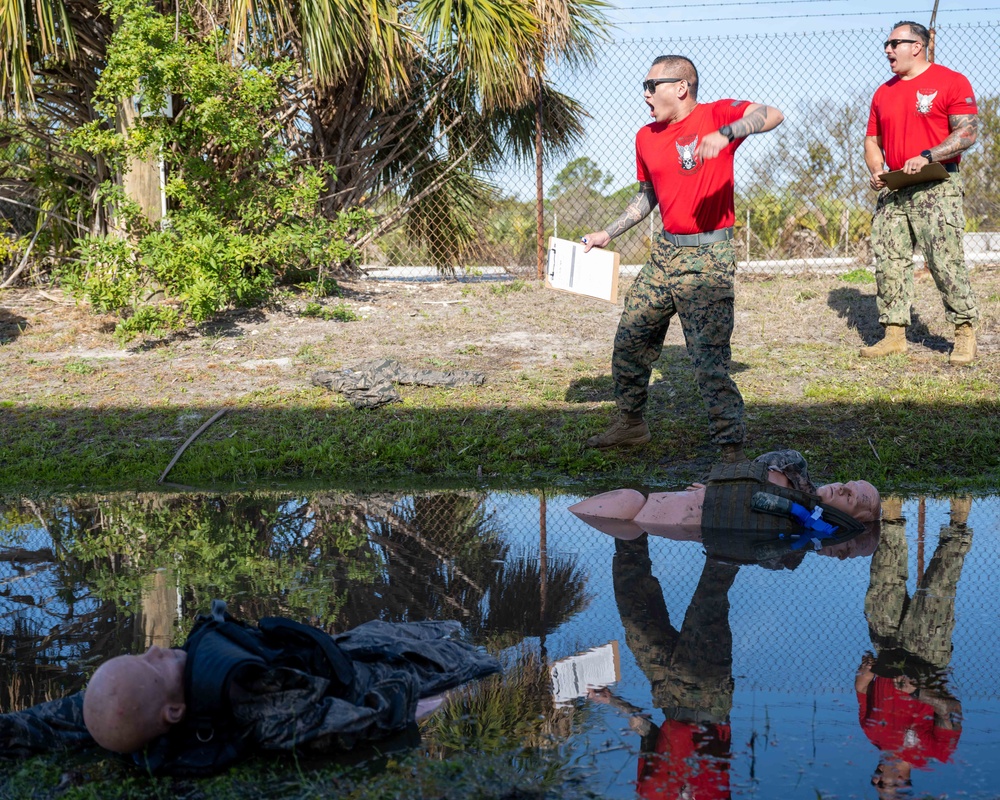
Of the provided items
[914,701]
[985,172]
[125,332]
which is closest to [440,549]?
[914,701]

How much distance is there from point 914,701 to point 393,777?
1.30m

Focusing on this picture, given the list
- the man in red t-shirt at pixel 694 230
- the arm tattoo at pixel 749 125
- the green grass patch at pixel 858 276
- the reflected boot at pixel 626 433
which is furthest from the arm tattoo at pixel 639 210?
the green grass patch at pixel 858 276

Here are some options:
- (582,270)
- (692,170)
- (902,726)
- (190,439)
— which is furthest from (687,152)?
(190,439)

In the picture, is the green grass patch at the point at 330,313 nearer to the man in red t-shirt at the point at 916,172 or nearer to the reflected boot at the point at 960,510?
the man in red t-shirt at the point at 916,172

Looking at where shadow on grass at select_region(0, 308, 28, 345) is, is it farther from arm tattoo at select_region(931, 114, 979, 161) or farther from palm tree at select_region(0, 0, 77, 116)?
arm tattoo at select_region(931, 114, 979, 161)

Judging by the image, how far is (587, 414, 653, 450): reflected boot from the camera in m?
5.58

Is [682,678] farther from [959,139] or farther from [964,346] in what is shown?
[964,346]

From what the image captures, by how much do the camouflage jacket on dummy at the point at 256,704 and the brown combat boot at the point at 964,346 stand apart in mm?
5563

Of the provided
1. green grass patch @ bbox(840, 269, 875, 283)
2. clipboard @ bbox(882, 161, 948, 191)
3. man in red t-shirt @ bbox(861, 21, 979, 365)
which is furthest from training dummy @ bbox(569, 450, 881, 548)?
green grass patch @ bbox(840, 269, 875, 283)

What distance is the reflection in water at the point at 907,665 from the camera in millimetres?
2262

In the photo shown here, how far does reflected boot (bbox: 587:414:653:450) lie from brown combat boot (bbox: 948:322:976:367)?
106 inches

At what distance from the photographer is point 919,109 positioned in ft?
21.7

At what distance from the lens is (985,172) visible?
1947 centimetres

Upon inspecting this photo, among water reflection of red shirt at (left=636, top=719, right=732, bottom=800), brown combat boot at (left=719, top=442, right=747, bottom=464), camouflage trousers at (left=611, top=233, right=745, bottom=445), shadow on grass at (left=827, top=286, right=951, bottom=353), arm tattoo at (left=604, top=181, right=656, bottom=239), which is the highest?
arm tattoo at (left=604, top=181, right=656, bottom=239)
